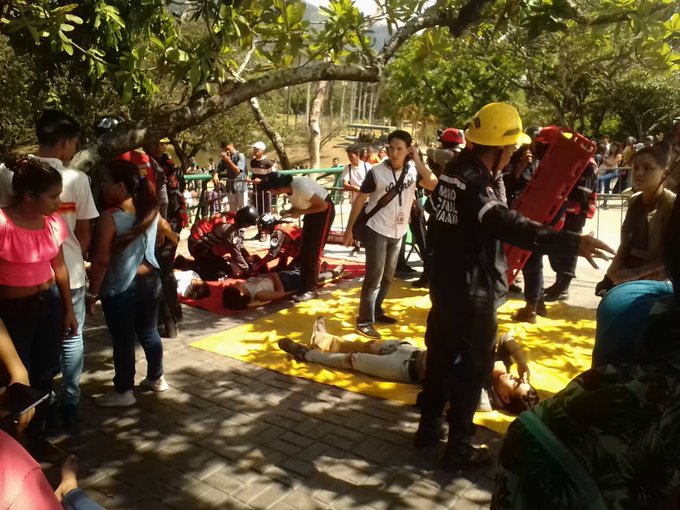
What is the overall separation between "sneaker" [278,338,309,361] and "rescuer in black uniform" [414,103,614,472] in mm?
1823

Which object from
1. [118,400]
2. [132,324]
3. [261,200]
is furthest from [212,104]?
[261,200]

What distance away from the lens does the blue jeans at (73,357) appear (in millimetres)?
3826

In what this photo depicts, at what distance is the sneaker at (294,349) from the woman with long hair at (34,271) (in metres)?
2.05

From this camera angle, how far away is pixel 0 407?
7.23ft

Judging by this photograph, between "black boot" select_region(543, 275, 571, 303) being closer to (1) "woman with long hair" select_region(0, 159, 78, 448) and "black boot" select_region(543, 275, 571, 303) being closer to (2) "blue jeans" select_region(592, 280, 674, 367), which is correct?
(1) "woman with long hair" select_region(0, 159, 78, 448)

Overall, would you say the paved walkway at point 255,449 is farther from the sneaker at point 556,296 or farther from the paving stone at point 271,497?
the sneaker at point 556,296

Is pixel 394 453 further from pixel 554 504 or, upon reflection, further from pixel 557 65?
pixel 557 65

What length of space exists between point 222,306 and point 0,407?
4.49 metres

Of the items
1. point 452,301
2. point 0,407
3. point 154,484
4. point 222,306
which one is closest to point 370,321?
point 222,306

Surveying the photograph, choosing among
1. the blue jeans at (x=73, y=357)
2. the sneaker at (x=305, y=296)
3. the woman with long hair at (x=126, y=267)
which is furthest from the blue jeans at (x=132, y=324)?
the sneaker at (x=305, y=296)

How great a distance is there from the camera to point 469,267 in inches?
128

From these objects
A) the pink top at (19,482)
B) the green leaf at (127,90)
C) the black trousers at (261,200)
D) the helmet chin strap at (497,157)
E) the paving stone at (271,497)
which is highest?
the green leaf at (127,90)

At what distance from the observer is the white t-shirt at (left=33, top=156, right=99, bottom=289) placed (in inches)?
143

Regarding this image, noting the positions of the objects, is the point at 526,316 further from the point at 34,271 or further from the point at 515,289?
the point at 34,271
